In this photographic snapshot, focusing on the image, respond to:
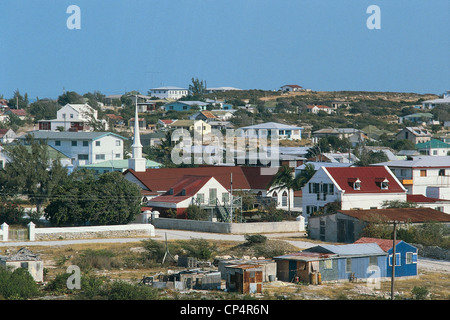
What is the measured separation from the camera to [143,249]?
4362 cm

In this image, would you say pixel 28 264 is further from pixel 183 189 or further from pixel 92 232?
pixel 183 189

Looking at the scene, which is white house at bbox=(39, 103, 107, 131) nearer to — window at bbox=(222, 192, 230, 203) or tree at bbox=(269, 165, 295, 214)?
tree at bbox=(269, 165, 295, 214)

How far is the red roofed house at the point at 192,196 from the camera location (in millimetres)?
55188

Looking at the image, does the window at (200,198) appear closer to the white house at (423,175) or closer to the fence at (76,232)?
the fence at (76,232)

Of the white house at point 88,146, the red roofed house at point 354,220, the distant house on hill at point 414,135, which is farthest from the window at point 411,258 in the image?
the distant house on hill at point 414,135

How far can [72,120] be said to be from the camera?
359 ft

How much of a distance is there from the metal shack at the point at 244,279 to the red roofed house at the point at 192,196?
21877 millimetres

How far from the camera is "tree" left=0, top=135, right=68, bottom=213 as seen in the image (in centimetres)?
5747

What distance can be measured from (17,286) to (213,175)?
116ft

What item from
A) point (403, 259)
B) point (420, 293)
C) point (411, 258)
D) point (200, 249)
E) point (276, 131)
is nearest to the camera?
point (420, 293)

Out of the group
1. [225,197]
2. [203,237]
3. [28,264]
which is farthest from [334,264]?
[225,197]

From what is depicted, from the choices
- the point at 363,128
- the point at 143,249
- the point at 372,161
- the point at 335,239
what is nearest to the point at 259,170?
the point at 372,161

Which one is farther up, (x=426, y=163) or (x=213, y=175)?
(x=426, y=163)

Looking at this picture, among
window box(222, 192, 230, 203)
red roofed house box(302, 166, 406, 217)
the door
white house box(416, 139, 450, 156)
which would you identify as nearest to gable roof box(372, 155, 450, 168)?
red roofed house box(302, 166, 406, 217)
